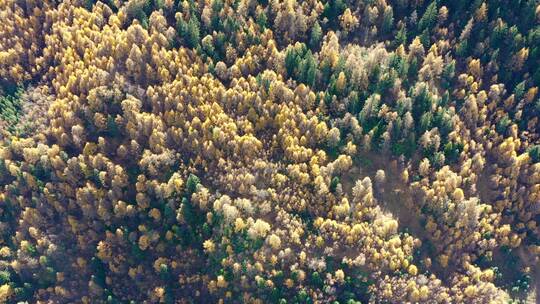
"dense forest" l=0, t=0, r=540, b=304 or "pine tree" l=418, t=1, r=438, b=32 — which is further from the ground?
"pine tree" l=418, t=1, r=438, b=32

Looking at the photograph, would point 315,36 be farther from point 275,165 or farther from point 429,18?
point 275,165

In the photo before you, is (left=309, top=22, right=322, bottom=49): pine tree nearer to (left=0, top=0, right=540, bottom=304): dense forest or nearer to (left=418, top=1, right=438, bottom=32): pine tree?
(left=0, top=0, right=540, bottom=304): dense forest

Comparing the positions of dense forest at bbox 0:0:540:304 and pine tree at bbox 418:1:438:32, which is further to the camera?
pine tree at bbox 418:1:438:32

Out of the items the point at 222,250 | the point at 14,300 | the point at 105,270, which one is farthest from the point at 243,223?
the point at 14,300

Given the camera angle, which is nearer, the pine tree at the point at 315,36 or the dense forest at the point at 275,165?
the dense forest at the point at 275,165

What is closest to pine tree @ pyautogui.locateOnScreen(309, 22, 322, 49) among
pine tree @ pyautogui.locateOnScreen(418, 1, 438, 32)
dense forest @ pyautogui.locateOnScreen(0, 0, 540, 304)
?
dense forest @ pyautogui.locateOnScreen(0, 0, 540, 304)

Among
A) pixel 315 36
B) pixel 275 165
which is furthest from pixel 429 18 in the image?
pixel 275 165

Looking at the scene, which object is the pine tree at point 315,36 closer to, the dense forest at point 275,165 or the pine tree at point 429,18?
the dense forest at point 275,165

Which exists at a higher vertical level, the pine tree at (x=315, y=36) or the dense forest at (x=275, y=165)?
the pine tree at (x=315, y=36)

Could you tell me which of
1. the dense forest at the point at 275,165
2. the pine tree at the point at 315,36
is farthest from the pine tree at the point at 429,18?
the pine tree at the point at 315,36
